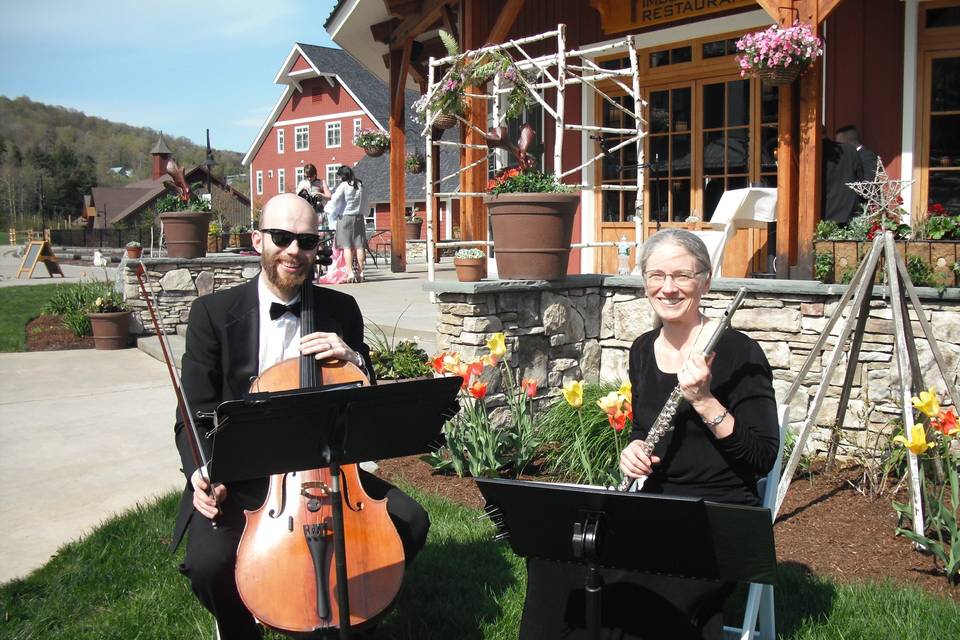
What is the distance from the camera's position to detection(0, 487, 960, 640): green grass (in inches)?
121

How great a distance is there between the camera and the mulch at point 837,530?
3533 millimetres

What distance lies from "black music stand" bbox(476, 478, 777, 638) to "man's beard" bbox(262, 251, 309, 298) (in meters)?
1.18

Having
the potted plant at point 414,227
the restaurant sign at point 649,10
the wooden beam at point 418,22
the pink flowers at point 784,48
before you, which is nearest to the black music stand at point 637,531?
the pink flowers at point 784,48

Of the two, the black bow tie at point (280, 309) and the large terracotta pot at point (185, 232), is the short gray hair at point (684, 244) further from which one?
the large terracotta pot at point (185, 232)

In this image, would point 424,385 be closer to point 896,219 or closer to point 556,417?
point 556,417

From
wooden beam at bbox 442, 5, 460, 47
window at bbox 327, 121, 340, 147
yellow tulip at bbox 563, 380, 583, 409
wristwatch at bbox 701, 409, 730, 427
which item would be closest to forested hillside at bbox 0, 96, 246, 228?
window at bbox 327, 121, 340, 147

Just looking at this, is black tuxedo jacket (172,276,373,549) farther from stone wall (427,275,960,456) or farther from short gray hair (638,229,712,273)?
stone wall (427,275,960,456)

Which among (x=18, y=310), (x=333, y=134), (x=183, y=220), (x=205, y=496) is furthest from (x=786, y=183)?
(x=333, y=134)

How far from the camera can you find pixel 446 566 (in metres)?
3.67

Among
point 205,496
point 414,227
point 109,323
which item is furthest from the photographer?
point 414,227

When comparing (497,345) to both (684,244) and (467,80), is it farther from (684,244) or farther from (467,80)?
(467,80)

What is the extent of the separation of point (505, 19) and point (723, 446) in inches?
289

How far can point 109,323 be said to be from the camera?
9.45m

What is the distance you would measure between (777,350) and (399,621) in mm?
3184
